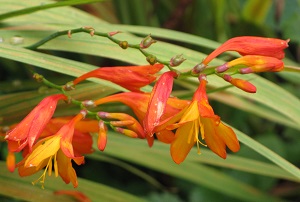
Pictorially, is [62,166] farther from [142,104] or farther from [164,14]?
[164,14]

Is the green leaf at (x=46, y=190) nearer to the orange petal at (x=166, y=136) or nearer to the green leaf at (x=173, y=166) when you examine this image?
the green leaf at (x=173, y=166)

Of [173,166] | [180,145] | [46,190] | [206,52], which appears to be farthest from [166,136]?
[206,52]

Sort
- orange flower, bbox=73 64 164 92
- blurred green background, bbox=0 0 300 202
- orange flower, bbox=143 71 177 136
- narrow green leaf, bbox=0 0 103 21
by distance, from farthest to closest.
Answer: blurred green background, bbox=0 0 300 202 < narrow green leaf, bbox=0 0 103 21 < orange flower, bbox=73 64 164 92 < orange flower, bbox=143 71 177 136

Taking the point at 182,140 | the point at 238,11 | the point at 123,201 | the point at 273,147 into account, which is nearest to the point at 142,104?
the point at 182,140

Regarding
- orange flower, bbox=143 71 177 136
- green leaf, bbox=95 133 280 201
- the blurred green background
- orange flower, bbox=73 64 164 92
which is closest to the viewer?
orange flower, bbox=143 71 177 136

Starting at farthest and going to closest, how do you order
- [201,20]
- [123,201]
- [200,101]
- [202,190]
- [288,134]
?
[201,20], [288,134], [202,190], [123,201], [200,101]

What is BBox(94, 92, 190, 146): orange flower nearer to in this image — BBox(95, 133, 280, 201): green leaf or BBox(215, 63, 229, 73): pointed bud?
BBox(215, 63, 229, 73): pointed bud

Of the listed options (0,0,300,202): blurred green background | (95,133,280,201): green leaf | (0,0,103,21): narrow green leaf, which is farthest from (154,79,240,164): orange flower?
(0,0,300,202): blurred green background
